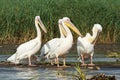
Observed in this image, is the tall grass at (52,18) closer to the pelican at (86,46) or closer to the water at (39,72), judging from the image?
the pelican at (86,46)

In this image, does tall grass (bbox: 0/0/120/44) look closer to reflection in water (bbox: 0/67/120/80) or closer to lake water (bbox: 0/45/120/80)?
lake water (bbox: 0/45/120/80)

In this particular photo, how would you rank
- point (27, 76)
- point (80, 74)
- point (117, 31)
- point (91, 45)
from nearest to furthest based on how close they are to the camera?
point (80, 74), point (27, 76), point (91, 45), point (117, 31)

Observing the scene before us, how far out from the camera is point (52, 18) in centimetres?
2316

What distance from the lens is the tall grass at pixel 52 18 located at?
23.0 meters

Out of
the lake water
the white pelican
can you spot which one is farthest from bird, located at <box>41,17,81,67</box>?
the lake water

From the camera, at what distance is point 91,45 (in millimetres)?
16844

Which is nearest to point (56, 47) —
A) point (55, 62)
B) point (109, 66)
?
point (55, 62)

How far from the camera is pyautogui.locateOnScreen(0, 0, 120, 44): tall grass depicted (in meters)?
23.0

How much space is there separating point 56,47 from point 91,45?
975mm

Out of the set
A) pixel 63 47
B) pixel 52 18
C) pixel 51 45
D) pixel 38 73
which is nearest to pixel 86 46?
pixel 63 47

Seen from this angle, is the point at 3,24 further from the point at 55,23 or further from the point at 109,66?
the point at 109,66

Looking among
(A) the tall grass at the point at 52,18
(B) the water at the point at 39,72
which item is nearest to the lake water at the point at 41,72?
(B) the water at the point at 39,72

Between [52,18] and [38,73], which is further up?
[52,18]

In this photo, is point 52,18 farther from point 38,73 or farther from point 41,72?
point 38,73
